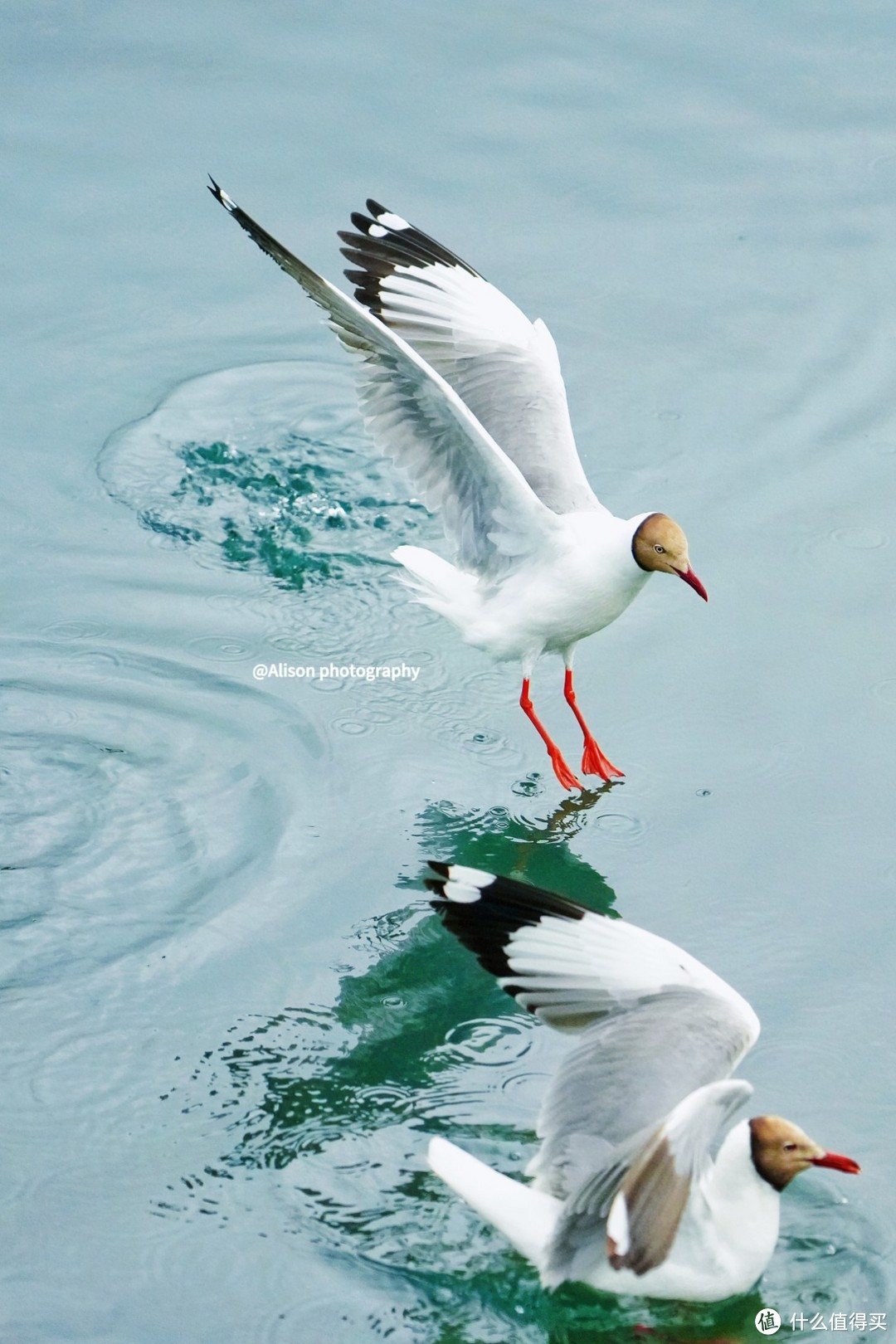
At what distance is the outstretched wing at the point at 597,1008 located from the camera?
337 centimetres

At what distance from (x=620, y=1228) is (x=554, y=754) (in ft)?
7.20

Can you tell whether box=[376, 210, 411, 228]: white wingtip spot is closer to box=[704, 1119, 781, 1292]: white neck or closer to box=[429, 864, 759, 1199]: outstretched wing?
box=[429, 864, 759, 1199]: outstretched wing

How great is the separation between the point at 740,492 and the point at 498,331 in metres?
1.08

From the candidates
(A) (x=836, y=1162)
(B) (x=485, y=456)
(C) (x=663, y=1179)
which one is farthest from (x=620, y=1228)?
(B) (x=485, y=456)

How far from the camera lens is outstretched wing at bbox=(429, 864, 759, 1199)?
3.37 m

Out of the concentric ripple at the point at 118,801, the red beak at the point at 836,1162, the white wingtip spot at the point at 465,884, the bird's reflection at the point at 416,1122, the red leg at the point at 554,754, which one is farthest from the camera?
the red leg at the point at 554,754

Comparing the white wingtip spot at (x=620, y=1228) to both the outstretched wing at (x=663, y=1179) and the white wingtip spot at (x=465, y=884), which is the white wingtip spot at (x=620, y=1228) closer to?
the outstretched wing at (x=663, y=1179)

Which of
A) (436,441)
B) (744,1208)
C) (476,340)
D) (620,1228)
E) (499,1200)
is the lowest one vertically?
(499,1200)

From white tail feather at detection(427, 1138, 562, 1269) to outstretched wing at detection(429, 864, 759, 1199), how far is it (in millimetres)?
72

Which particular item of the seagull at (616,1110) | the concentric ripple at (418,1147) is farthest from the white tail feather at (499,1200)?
the concentric ripple at (418,1147)

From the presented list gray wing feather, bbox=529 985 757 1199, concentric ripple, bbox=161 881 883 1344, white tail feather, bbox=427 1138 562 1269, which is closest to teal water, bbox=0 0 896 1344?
concentric ripple, bbox=161 881 883 1344

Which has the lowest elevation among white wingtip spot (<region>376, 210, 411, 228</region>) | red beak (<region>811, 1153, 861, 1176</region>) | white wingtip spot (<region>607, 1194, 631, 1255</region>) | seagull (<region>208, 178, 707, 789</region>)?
white wingtip spot (<region>607, 1194, 631, 1255</region>)

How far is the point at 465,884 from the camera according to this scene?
3.55 metres

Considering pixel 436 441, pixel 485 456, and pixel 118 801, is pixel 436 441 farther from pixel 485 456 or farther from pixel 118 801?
pixel 118 801
